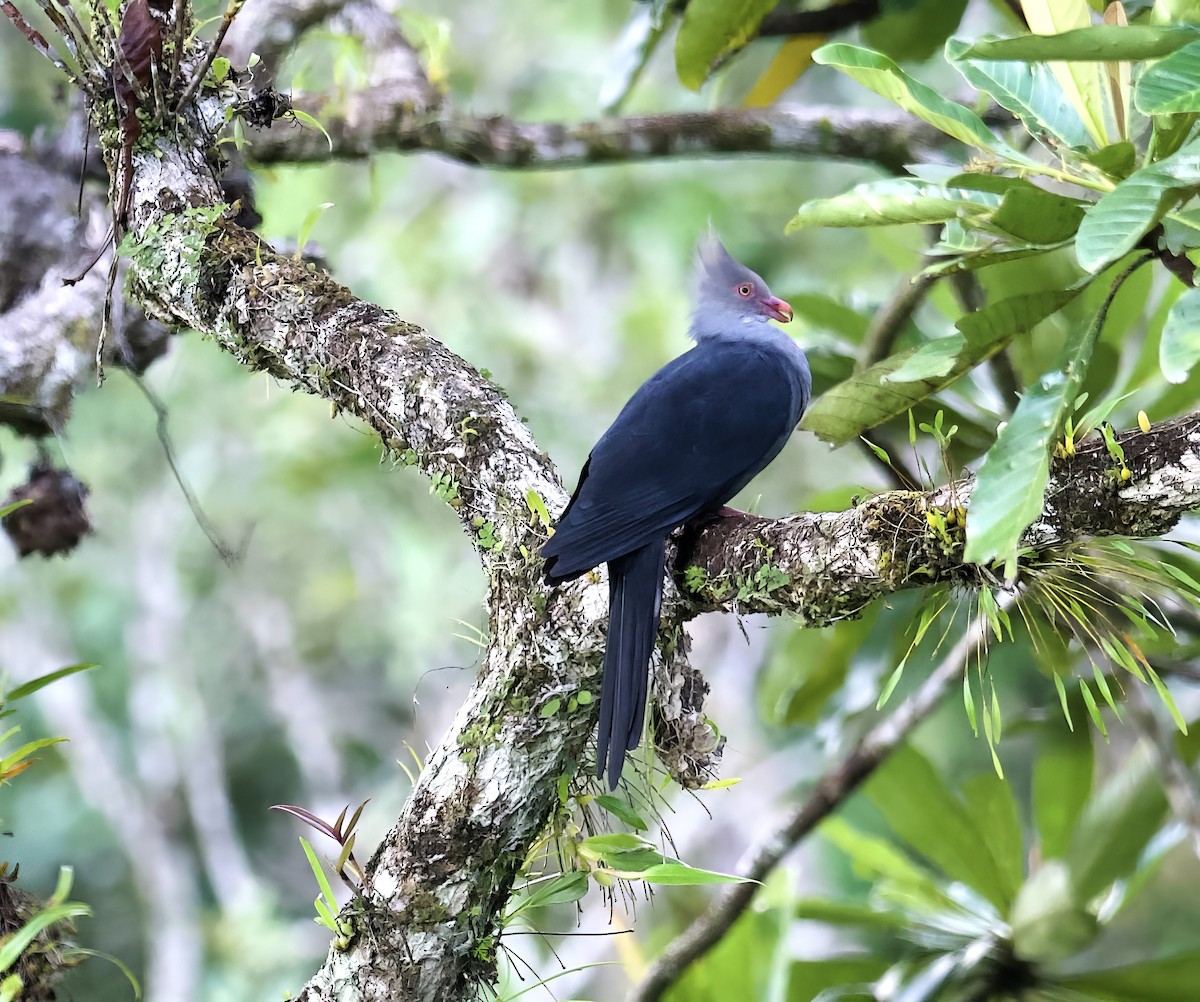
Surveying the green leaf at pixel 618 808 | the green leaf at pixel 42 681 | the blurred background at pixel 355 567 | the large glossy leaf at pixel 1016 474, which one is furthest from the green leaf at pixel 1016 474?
the blurred background at pixel 355 567

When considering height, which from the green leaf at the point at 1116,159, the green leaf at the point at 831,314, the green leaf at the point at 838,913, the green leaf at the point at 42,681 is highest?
the green leaf at the point at 831,314

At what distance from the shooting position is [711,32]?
236 cm

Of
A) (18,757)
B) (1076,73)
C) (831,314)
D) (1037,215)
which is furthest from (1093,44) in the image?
(831,314)

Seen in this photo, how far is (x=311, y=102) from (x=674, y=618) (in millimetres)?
1799

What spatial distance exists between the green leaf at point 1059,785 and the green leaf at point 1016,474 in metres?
1.50

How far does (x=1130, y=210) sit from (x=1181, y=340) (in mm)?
146

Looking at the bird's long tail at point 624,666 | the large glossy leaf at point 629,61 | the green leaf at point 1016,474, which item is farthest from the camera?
the large glossy leaf at point 629,61

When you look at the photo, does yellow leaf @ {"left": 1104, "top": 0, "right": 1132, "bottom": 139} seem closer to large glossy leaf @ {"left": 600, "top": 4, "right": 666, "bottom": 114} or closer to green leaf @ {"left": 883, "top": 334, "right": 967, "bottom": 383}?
green leaf @ {"left": 883, "top": 334, "right": 967, "bottom": 383}

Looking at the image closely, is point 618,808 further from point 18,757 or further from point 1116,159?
point 1116,159

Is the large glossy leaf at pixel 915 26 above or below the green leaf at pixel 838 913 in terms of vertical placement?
above

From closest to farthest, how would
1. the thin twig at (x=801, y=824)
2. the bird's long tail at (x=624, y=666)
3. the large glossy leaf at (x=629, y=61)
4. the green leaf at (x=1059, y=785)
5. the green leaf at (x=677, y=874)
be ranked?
the green leaf at (x=677, y=874), the bird's long tail at (x=624, y=666), the thin twig at (x=801, y=824), the green leaf at (x=1059, y=785), the large glossy leaf at (x=629, y=61)

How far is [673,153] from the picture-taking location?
273 centimetres

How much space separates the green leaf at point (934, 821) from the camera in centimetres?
235

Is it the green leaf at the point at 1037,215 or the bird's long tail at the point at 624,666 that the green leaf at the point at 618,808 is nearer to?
the bird's long tail at the point at 624,666
